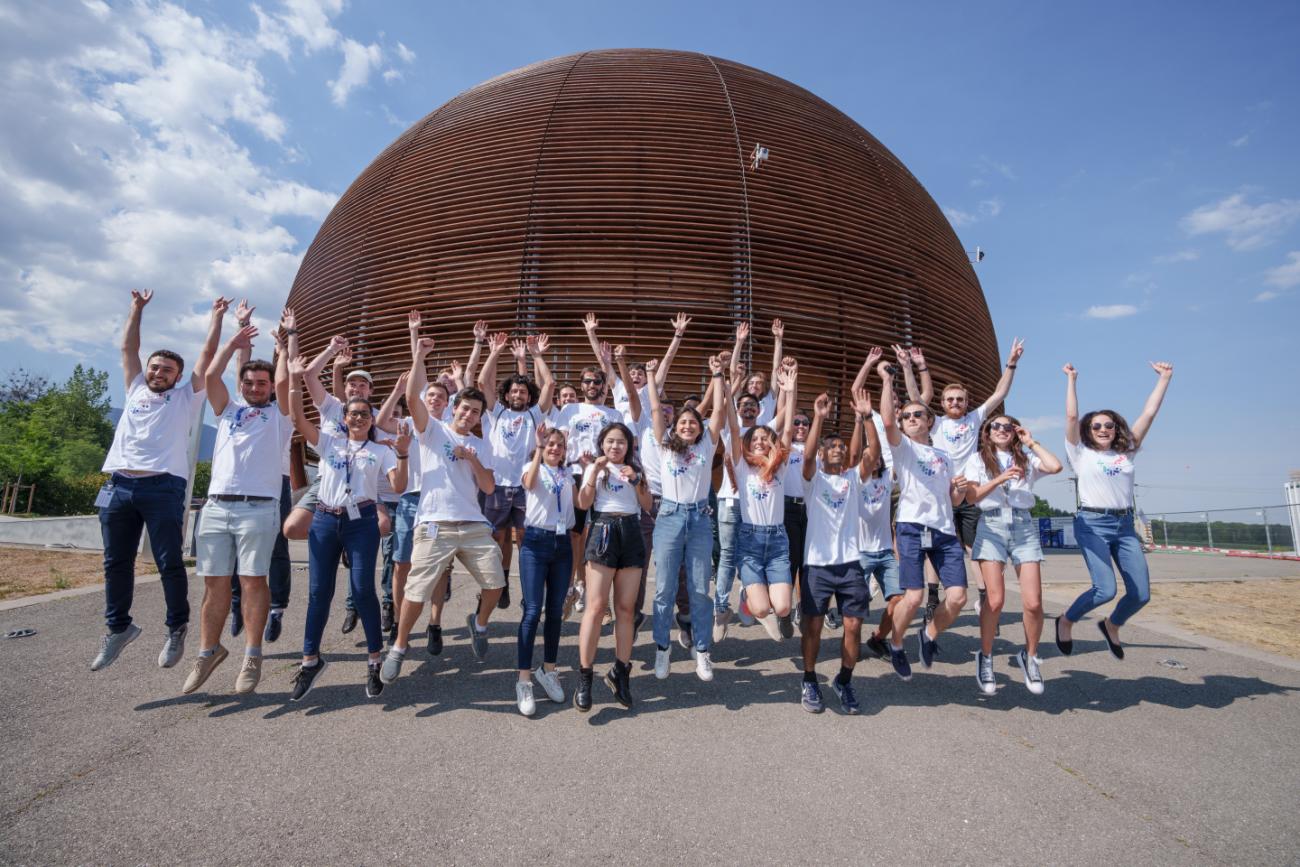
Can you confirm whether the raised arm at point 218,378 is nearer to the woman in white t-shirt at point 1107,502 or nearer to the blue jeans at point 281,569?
the blue jeans at point 281,569

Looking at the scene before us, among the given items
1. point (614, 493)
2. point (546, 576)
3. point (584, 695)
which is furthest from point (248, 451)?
point (584, 695)

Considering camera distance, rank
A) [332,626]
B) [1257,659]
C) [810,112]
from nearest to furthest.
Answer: [1257,659], [332,626], [810,112]

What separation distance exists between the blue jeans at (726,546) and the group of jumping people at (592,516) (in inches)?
1.2

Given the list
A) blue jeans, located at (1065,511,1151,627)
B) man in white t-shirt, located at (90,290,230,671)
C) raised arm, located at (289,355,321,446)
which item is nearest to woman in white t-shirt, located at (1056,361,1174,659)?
blue jeans, located at (1065,511,1151,627)

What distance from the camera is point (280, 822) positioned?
6.86ft

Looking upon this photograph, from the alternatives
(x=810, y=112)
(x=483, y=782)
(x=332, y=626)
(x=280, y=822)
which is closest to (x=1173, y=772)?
(x=483, y=782)

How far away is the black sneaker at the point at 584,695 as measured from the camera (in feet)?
10.9

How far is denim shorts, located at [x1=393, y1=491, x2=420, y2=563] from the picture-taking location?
4.50 m

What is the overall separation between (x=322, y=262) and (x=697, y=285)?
823cm

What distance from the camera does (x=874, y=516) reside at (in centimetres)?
415

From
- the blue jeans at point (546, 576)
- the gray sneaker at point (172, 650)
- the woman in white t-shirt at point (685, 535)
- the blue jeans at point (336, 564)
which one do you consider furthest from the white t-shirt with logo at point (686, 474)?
the gray sneaker at point (172, 650)

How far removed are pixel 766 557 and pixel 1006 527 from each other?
1650mm

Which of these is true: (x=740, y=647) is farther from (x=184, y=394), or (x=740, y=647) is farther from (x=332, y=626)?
(x=184, y=394)

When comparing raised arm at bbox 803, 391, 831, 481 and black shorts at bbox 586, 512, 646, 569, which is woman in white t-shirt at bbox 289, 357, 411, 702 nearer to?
black shorts at bbox 586, 512, 646, 569
